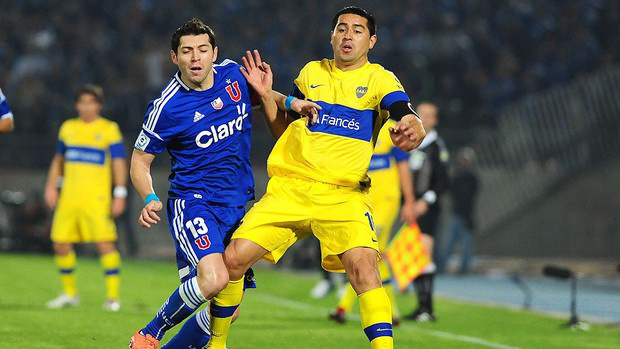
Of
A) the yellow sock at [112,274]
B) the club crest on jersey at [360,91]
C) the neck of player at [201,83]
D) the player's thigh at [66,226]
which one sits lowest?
the yellow sock at [112,274]

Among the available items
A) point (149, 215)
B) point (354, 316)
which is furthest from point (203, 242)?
point (354, 316)

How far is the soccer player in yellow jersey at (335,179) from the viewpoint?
7.43 metres

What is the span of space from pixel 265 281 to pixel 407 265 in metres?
5.72

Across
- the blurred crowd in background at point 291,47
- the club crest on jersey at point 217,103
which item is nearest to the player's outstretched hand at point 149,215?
the club crest on jersey at point 217,103

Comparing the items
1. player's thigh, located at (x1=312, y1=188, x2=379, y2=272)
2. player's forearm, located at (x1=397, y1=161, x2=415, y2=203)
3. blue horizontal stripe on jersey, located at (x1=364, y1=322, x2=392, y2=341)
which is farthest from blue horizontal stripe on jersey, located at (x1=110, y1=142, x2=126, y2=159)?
blue horizontal stripe on jersey, located at (x1=364, y1=322, x2=392, y2=341)

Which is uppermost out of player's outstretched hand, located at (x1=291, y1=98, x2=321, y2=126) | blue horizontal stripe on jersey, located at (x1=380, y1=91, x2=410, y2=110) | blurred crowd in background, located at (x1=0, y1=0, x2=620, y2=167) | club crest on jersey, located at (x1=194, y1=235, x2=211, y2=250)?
blurred crowd in background, located at (x1=0, y1=0, x2=620, y2=167)

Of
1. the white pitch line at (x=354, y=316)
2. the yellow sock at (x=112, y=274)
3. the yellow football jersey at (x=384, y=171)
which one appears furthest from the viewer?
the yellow sock at (x=112, y=274)

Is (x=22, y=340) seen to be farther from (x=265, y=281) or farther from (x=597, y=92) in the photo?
(x=597, y=92)

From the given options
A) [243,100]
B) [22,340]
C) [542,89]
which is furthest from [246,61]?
[542,89]

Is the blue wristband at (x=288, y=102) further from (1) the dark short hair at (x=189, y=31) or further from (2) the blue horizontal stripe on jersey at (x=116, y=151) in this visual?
(2) the blue horizontal stripe on jersey at (x=116, y=151)

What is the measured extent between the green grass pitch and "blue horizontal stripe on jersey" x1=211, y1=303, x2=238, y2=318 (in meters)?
1.64

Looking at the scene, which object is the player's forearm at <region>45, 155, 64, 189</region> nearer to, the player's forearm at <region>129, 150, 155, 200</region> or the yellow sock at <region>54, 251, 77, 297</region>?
the yellow sock at <region>54, 251, 77, 297</region>

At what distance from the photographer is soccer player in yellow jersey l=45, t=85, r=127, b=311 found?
13141 mm

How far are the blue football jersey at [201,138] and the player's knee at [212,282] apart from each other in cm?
57
